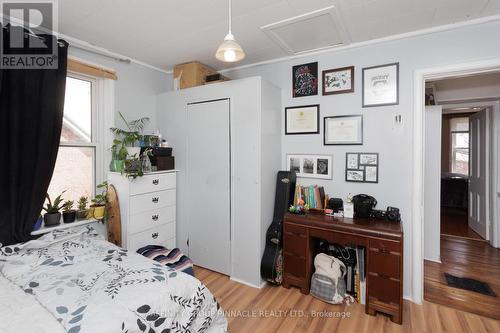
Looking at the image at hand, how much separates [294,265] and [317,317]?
0.49m

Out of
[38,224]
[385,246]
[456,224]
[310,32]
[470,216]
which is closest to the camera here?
[385,246]

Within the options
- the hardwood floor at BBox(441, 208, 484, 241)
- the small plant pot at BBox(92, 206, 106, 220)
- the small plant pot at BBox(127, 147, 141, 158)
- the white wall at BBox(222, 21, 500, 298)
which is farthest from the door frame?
the small plant pot at BBox(92, 206, 106, 220)

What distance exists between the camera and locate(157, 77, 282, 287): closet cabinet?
253 centimetres

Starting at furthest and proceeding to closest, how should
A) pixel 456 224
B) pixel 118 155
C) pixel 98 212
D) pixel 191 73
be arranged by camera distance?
pixel 456 224
pixel 191 73
pixel 118 155
pixel 98 212

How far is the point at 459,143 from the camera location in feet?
20.9

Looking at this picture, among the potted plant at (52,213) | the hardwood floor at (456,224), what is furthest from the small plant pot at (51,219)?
the hardwood floor at (456,224)

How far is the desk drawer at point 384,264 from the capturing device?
1.98 meters

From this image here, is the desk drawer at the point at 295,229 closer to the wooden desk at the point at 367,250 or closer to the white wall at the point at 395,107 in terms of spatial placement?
the wooden desk at the point at 367,250

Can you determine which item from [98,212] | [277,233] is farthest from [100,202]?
[277,233]

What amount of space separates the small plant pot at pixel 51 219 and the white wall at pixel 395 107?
251 cm

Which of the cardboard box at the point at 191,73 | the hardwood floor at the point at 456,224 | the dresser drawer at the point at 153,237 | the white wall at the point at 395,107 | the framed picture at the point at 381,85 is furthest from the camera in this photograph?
the hardwood floor at the point at 456,224

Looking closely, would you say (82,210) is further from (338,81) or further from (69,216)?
(338,81)

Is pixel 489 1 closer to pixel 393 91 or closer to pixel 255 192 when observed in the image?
pixel 393 91

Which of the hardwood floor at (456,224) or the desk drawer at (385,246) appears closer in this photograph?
the desk drawer at (385,246)
